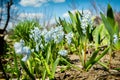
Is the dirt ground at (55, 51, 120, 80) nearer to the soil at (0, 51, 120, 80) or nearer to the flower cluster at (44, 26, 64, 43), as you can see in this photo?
the soil at (0, 51, 120, 80)

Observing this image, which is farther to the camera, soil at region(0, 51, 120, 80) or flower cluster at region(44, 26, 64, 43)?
A: flower cluster at region(44, 26, 64, 43)

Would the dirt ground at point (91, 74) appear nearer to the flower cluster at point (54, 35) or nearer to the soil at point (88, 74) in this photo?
the soil at point (88, 74)

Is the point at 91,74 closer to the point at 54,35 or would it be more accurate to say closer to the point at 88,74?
the point at 88,74

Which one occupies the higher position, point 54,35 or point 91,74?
point 54,35

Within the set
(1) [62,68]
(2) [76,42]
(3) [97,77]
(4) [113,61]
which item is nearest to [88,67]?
(3) [97,77]

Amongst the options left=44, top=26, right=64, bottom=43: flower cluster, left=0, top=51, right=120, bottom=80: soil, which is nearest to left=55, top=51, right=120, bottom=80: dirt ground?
left=0, top=51, right=120, bottom=80: soil

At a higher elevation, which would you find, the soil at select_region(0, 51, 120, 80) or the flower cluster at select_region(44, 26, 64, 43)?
the flower cluster at select_region(44, 26, 64, 43)

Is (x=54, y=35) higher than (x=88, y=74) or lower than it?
higher

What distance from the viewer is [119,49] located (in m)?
2.95

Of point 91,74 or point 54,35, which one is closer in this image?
point 91,74

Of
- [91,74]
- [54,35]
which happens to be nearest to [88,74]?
[91,74]

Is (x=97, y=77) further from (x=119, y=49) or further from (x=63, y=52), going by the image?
(x=119, y=49)

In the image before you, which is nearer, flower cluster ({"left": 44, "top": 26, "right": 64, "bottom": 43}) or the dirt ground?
the dirt ground

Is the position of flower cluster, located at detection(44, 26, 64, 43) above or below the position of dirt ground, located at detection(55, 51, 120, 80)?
above
